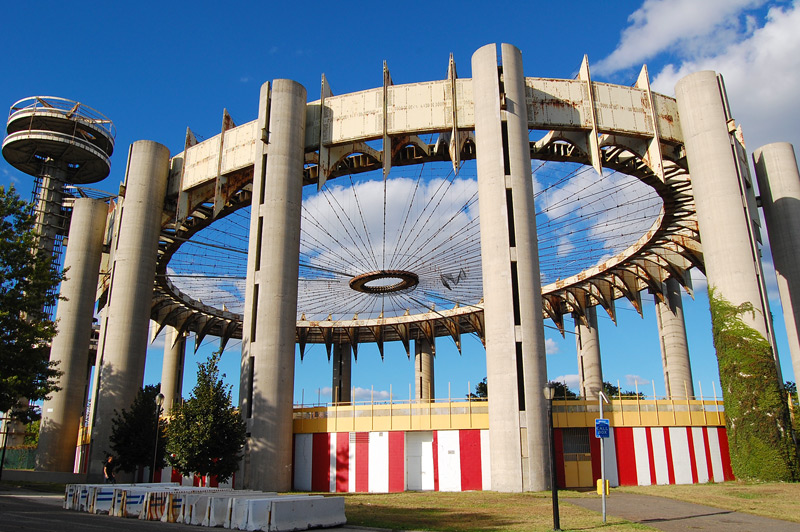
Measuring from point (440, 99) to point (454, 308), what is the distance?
119 feet

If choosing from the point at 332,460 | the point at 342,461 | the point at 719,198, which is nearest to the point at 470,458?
the point at 342,461

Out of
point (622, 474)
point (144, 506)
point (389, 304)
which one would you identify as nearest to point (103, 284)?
point (389, 304)

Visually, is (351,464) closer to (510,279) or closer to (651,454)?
(510,279)

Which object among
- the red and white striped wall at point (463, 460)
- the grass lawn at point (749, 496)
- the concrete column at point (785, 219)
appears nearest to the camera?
the grass lawn at point (749, 496)

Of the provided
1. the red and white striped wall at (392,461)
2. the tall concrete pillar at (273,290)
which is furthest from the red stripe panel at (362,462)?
the tall concrete pillar at (273,290)

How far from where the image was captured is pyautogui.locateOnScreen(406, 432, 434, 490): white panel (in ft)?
139

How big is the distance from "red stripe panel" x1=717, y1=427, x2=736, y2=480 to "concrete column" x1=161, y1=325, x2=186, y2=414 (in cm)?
6133

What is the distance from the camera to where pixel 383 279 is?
59.8m

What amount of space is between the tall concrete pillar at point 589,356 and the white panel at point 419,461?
31.0 meters

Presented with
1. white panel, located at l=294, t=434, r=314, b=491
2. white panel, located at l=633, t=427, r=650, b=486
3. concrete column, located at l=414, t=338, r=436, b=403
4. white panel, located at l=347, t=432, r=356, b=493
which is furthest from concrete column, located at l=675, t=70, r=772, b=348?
concrete column, located at l=414, t=338, r=436, b=403

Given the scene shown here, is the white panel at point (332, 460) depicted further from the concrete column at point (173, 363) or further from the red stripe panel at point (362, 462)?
the concrete column at point (173, 363)

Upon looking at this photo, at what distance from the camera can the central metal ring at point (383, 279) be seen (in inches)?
2243

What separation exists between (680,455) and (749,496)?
1238 centimetres

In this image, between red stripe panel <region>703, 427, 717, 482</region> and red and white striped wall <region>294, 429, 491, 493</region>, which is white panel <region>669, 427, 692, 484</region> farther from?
red and white striped wall <region>294, 429, 491, 493</region>
